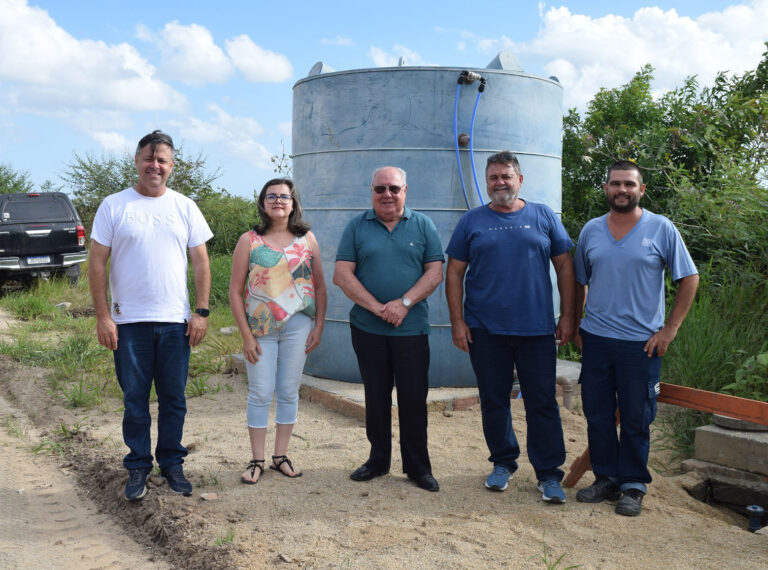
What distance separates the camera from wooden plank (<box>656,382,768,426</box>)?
3770mm

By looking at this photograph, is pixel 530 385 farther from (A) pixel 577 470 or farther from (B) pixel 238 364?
(B) pixel 238 364

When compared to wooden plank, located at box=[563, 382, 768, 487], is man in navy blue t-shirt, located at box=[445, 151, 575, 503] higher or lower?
higher

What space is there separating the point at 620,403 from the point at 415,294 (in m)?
1.22

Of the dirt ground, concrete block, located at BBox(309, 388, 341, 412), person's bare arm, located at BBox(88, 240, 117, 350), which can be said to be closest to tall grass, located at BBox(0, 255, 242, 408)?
concrete block, located at BBox(309, 388, 341, 412)

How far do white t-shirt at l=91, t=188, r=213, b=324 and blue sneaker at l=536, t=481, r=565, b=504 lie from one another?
83.8 inches

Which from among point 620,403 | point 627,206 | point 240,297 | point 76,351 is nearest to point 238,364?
point 76,351

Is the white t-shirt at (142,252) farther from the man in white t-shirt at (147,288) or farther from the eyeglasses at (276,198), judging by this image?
the eyeglasses at (276,198)

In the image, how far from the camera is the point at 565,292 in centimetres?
401

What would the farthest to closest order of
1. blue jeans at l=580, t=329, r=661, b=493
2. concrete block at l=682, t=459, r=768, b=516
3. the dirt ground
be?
1. concrete block at l=682, t=459, r=768, b=516
2. blue jeans at l=580, t=329, r=661, b=493
3. the dirt ground

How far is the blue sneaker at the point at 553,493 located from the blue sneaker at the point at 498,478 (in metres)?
0.23

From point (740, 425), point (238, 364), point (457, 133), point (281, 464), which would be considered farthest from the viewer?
point (238, 364)

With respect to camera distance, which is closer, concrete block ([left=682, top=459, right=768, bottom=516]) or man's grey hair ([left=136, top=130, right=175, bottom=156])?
man's grey hair ([left=136, top=130, right=175, bottom=156])

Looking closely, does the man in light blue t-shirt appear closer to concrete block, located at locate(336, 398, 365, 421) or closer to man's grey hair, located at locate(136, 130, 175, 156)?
concrete block, located at locate(336, 398, 365, 421)

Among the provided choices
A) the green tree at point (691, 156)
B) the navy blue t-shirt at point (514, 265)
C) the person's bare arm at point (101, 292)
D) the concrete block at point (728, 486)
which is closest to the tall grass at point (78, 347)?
the person's bare arm at point (101, 292)
